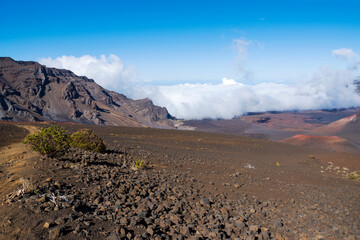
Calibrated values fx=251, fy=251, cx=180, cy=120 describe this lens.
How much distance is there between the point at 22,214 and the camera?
440 cm

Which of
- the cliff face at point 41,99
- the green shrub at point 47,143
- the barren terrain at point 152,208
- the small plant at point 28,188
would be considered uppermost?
the cliff face at point 41,99

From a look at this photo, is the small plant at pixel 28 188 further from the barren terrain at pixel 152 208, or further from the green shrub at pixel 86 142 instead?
the green shrub at pixel 86 142

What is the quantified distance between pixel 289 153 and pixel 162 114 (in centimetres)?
12669

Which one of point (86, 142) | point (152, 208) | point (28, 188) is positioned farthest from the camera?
point (86, 142)

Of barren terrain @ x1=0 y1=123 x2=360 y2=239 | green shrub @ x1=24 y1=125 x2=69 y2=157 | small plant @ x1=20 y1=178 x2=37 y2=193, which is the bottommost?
barren terrain @ x1=0 y1=123 x2=360 y2=239

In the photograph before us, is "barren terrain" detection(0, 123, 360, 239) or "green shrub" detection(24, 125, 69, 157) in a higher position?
"green shrub" detection(24, 125, 69, 157)

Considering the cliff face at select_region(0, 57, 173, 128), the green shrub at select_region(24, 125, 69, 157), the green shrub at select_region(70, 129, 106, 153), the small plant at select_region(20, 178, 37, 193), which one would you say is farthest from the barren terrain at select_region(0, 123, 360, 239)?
the cliff face at select_region(0, 57, 173, 128)

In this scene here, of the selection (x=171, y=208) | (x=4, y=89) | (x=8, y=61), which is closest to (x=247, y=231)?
(x=171, y=208)

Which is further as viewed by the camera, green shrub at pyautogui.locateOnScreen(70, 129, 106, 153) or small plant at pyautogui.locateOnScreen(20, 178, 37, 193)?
green shrub at pyautogui.locateOnScreen(70, 129, 106, 153)

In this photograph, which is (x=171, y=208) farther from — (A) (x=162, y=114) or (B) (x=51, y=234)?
(A) (x=162, y=114)

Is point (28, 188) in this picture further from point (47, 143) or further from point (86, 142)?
point (86, 142)

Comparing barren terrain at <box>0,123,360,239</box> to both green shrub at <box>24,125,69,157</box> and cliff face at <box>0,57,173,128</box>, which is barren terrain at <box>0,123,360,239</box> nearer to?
green shrub at <box>24,125,69,157</box>

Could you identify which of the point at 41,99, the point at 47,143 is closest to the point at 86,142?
the point at 47,143

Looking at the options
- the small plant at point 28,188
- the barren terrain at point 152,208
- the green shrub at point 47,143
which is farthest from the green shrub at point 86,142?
the small plant at point 28,188
